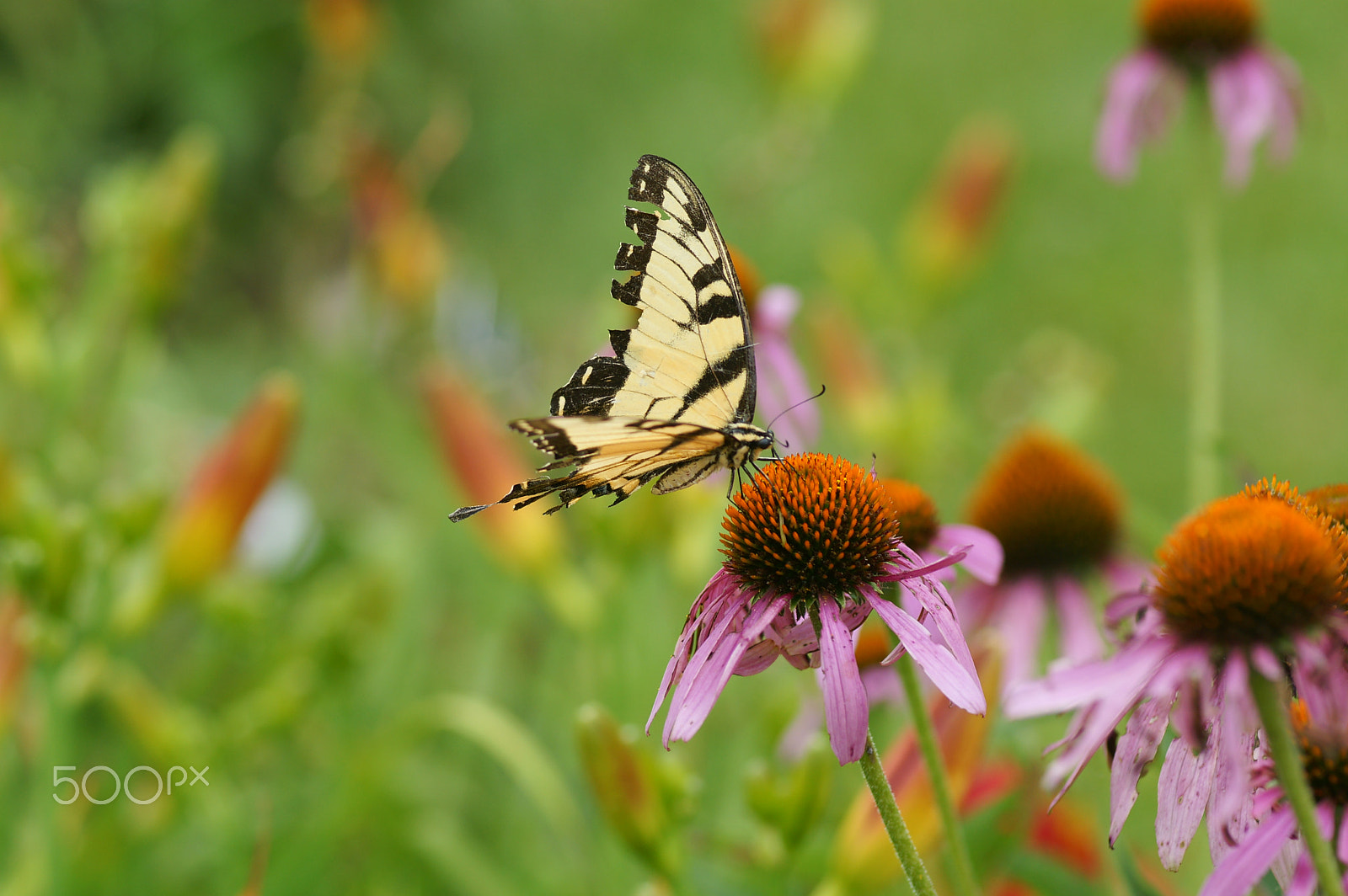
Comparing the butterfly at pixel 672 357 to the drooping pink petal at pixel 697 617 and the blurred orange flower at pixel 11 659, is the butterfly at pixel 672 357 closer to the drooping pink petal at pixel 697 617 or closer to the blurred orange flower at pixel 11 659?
the drooping pink petal at pixel 697 617

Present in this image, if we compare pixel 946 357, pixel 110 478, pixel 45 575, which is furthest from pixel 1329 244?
pixel 45 575

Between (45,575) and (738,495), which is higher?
(45,575)

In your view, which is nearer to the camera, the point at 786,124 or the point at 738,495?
the point at 738,495

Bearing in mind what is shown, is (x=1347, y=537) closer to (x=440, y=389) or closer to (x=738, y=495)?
(x=738, y=495)

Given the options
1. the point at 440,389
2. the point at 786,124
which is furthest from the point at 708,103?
the point at 440,389

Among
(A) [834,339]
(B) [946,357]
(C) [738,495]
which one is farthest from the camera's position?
(B) [946,357]

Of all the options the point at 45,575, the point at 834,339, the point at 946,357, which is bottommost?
the point at 45,575

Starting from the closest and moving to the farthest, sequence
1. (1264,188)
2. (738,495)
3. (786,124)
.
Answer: (738,495) → (786,124) → (1264,188)

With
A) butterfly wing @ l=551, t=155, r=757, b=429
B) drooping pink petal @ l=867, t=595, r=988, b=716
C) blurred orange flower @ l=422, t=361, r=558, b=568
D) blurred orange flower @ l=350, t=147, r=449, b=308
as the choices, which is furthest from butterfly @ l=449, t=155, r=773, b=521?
blurred orange flower @ l=350, t=147, r=449, b=308
